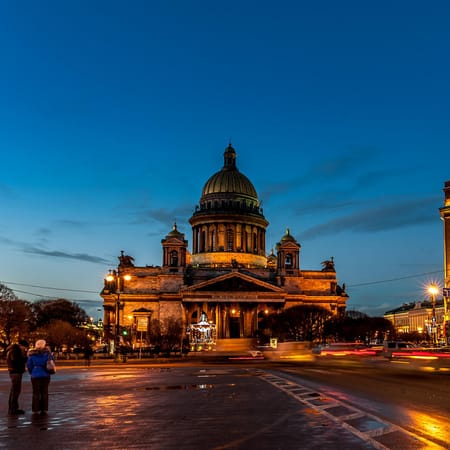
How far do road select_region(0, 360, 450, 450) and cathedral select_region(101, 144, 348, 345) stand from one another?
9470 cm

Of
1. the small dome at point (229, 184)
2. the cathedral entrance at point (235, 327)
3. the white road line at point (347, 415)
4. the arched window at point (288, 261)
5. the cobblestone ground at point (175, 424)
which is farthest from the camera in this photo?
the small dome at point (229, 184)

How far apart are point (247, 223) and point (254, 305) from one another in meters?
22.3

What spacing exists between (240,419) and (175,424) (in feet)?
4.97

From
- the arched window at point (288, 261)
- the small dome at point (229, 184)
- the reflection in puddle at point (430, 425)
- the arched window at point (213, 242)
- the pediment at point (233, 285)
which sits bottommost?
the reflection in puddle at point (430, 425)

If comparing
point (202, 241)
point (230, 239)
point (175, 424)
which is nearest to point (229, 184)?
point (230, 239)

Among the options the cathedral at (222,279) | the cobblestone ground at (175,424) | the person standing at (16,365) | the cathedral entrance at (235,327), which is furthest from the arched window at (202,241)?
the person standing at (16,365)

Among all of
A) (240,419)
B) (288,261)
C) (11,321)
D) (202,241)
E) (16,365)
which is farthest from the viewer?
(202,241)

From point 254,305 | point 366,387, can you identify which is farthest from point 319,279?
point 366,387

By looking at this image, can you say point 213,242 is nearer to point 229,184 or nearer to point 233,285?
point 229,184

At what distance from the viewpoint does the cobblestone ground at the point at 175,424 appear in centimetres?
1182

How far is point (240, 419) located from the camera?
15016 millimetres

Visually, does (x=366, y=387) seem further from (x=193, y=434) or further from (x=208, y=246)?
(x=208, y=246)

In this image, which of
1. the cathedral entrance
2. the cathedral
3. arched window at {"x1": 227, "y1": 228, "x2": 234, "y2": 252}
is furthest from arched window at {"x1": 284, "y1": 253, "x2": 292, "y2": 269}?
the cathedral entrance

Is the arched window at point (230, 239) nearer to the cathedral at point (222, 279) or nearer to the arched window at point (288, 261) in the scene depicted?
the cathedral at point (222, 279)
